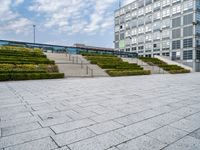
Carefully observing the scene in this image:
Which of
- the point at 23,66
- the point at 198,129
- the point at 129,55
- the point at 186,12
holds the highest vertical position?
the point at 186,12

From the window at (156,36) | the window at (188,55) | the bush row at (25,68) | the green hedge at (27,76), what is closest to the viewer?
the green hedge at (27,76)

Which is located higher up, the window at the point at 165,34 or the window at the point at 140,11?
the window at the point at 140,11

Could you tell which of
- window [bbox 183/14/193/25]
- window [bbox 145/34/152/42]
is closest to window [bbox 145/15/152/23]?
window [bbox 145/34/152/42]

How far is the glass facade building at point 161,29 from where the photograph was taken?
133 ft

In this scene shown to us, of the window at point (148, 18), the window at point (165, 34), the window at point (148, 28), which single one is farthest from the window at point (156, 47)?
the window at point (148, 18)

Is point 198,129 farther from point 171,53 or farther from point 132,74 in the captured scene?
point 171,53

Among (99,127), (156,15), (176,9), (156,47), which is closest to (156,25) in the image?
(156,15)

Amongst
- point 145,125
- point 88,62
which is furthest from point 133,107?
point 88,62

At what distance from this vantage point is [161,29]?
47.3 m

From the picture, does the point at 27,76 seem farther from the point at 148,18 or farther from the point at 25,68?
the point at 148,18

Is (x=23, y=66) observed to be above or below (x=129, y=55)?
below

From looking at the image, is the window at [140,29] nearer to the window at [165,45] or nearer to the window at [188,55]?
Result: the window at [165,45]

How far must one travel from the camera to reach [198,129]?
389 centimetres

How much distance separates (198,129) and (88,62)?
2246cm
